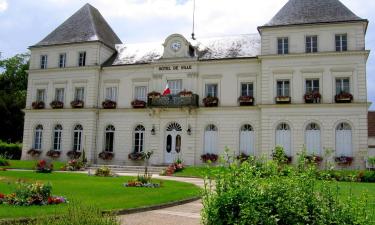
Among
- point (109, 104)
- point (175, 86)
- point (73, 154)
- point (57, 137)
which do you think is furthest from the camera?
point (57, 137)

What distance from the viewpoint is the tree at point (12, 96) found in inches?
1726

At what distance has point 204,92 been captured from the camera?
97.5ft

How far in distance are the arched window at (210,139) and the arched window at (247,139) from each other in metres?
1.90

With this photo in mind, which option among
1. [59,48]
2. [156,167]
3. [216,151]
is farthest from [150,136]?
[59,48]

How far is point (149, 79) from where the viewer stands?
31328 mm

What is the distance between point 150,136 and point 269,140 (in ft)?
29.9

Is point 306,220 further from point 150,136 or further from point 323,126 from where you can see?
point 150,136

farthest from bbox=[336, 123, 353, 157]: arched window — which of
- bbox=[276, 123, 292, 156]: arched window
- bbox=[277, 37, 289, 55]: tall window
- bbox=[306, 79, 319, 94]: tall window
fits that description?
bbox=[277, 37, 289, 55]: tall window

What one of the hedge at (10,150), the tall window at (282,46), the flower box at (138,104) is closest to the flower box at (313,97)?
the tall window at (282,46)

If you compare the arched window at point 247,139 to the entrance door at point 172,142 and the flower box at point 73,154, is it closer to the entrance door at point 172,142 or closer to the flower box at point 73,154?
the entrance door at point 172,142

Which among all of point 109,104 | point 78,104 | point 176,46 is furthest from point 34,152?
point 176,46

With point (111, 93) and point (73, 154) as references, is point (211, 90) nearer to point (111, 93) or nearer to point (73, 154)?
point (111, 93)

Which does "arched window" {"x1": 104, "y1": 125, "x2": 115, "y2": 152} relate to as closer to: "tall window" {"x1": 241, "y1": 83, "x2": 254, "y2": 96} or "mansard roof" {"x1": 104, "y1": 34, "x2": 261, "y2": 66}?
"mansard roof" {"x1": 104, "y1": 34, "x2": 261, "y2": 66}

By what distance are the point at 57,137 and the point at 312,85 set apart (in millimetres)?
20617
